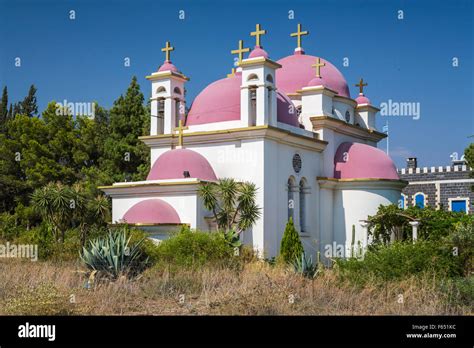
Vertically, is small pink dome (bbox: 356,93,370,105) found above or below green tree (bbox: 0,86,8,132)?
below

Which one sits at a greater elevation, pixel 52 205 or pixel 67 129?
pixel 67 129

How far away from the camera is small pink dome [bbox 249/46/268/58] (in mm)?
25203

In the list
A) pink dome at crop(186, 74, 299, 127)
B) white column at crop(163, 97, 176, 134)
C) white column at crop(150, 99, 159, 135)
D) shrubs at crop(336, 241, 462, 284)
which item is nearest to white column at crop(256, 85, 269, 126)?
pink dome at crop(186, 74, 299, 127)

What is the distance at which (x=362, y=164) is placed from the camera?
28.5m

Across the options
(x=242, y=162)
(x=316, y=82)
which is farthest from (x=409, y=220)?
(x=316, y=82)

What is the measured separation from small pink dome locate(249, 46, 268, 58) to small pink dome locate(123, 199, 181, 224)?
21.9 ft

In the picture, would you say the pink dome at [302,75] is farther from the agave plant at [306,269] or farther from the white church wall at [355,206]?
the agave plant at [306,269]

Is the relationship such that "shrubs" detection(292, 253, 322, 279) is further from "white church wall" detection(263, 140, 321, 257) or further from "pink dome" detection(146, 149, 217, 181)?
"pink dome" detection(146, 149, 217, 181)

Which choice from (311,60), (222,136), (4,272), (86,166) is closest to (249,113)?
(222,136)

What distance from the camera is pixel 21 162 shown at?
38406mm

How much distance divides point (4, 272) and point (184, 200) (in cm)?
779

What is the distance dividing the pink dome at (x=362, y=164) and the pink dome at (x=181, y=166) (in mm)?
6809
